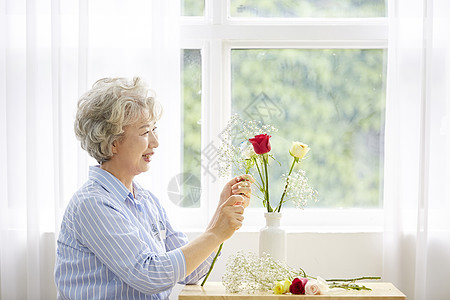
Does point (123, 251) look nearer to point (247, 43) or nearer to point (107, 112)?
point (107, 112)

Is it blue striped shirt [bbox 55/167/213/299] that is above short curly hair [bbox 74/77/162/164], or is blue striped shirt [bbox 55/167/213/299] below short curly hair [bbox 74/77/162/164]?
below

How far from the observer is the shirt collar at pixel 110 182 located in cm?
194

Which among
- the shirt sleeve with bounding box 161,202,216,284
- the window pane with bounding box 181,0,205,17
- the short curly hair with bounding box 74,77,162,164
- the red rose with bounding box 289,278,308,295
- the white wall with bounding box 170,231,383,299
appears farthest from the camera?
the window pane with bounding box 181,0,205,17

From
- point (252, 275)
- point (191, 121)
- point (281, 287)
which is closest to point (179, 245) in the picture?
point (252, 275)

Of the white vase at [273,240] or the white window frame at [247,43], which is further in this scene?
the white window frame at [247,43]

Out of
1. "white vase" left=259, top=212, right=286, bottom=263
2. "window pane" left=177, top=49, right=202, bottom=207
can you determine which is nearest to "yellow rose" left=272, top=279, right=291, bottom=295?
"white vase" left=259, top=212, right=286, bottom=263

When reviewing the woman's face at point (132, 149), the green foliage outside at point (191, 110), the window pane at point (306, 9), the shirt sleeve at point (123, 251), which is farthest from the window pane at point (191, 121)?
the shirt sleeve at point (123, 251)

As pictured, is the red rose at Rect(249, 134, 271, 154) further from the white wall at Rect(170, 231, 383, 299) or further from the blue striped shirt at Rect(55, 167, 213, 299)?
the white wall at Rect(170, 231, 383, 299)

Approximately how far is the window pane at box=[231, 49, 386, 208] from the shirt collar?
1.00m

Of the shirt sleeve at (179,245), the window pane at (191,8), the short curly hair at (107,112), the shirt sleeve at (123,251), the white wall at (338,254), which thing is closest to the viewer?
the shirt sleeve at (123,251)

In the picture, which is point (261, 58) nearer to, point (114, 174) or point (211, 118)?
point (211, 118)

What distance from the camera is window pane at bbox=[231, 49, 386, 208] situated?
283cm

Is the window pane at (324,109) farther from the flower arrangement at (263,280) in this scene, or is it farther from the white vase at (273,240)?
the flower arrangement at (263,280)

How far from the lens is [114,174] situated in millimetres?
2008
